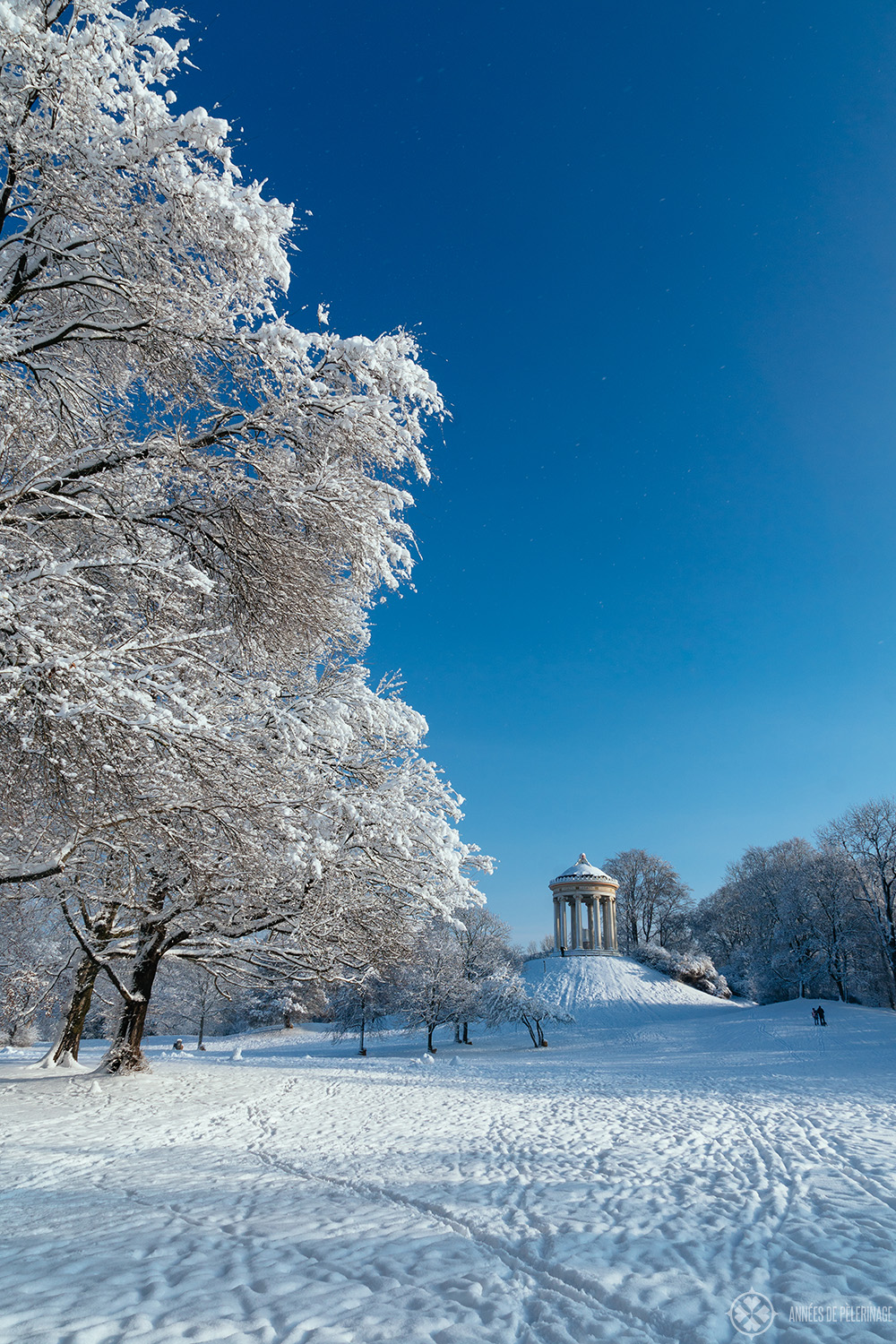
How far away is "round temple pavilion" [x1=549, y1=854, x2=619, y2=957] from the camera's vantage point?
5903 cm

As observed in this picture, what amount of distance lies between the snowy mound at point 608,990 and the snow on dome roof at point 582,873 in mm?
6669

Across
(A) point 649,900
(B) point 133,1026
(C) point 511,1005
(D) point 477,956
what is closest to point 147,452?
(B) point 133,1026

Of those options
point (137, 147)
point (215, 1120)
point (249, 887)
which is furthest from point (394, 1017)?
point (137, 147)

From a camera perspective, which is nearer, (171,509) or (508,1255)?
(508,1255)

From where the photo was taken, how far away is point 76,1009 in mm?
16156

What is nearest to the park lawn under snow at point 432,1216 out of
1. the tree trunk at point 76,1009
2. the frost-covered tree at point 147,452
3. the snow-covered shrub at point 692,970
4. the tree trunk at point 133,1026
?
the tree trunk at point 133,1026

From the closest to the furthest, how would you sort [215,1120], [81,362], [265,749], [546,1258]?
[546,1258] → [265,749] → [81,362] → [215,1120]

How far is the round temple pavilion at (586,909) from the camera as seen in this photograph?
5903 cm

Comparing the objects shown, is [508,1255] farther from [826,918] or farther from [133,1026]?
[826,918]

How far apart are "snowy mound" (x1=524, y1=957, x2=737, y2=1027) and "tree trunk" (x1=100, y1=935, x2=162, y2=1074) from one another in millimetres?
33673

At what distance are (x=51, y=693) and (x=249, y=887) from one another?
17.8ft

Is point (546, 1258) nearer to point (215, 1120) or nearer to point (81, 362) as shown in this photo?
point (215, 1120)

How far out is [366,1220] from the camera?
5.72 m

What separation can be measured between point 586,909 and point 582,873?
3180 millimetres
